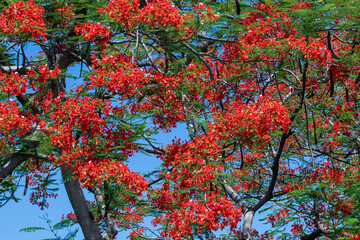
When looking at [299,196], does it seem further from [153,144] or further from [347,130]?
[153,144]

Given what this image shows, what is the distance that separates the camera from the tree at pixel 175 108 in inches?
219

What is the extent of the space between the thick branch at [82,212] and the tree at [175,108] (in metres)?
0.02

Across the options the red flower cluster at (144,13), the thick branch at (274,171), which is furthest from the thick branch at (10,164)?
the thick branch at (274,171)

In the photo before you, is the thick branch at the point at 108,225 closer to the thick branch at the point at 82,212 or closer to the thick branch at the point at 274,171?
the thick branch at the point at 82,212

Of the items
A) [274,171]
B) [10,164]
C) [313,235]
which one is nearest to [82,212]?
[10,164]

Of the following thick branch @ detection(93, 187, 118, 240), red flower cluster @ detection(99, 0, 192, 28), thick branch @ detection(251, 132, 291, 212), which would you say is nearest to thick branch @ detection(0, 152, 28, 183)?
thick branch @ detection(93, 187, 118, 240)

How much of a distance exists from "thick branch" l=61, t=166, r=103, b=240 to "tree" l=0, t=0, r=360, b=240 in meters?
0.02

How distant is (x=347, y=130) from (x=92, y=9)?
589 cm

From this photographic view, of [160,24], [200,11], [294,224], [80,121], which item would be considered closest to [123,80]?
[80,121]

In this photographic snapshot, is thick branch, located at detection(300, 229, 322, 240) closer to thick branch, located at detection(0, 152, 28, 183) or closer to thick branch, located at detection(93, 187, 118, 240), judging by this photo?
thick branch, located at detection(93, 187, 118, 240)

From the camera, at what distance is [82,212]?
7.58 m

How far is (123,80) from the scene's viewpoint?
5543 mm

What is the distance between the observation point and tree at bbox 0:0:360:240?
5.56m

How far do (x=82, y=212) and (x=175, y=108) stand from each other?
2731 millimetres
